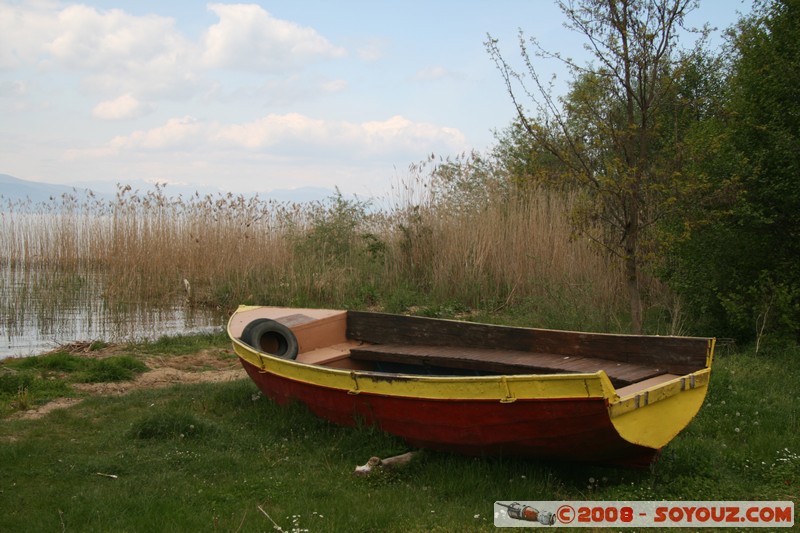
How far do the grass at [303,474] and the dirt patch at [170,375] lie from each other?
0.69 metres

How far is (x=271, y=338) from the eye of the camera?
7.59 m

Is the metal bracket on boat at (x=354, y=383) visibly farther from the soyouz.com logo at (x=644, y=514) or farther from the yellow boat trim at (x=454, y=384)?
the soyouz.com logo at (x=644, y=514)

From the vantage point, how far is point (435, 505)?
4465mm

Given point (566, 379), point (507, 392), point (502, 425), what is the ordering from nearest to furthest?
point (566, 379), point (507, 392), point (502, 425)

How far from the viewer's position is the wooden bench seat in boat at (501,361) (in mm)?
5652

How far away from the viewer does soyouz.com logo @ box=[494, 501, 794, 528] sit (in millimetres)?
4078

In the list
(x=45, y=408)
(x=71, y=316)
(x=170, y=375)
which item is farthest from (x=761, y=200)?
(x=71, y=316)

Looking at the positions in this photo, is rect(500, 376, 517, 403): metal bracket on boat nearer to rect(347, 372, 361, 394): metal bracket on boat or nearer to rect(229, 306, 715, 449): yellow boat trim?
rect(229, 306, 715, 449): yellow boat trim

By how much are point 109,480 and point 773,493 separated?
4150 millimetres

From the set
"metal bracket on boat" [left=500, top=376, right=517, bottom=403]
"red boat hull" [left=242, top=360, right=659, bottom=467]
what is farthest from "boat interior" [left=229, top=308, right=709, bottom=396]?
"metal bracket on boat" [left=500, top=376, right=517, bottom=403]

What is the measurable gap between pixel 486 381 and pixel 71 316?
9.84 m

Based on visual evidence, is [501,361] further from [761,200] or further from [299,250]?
[299,250]

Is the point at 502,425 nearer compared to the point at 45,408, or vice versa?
the point at 502,425

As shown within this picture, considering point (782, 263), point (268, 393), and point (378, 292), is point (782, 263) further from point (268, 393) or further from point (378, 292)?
point (378, 292)
